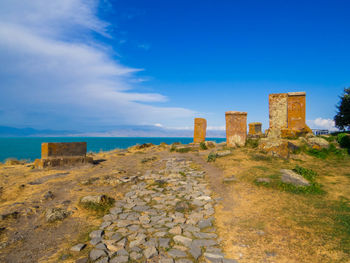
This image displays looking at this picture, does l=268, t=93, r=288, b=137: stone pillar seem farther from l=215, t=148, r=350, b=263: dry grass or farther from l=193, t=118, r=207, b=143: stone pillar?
l=215, t=148, r=350, b=263: dry grass

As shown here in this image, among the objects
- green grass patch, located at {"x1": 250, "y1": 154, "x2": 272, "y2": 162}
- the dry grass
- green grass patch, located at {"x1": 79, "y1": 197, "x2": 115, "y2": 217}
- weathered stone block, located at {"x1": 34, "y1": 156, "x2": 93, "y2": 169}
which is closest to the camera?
the dry grass

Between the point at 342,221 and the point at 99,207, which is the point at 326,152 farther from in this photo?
the point at 99,207

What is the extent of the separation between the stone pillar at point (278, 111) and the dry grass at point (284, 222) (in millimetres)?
7604

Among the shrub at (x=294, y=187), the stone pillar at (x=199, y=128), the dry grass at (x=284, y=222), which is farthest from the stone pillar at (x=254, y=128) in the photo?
the shrub at (x=294, y=187)

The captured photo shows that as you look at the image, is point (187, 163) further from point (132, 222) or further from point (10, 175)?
point (10, 175)

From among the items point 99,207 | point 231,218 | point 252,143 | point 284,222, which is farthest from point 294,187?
point 252,143

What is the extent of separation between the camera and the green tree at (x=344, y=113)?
75.9 feet

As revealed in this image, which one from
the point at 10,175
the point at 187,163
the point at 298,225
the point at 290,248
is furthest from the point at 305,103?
the point at 10,175

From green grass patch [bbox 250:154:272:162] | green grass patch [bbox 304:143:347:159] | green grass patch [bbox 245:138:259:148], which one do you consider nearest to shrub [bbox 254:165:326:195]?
green grass patch [bbox 250:154:272:162]

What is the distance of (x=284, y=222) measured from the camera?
4.48m

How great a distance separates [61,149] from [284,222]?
394 inches

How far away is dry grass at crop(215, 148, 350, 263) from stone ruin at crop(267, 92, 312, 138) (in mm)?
6545

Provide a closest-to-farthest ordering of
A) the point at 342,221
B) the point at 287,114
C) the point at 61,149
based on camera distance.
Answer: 1. the point at 342,221
2. the point at 61,149
3. the point at 287,114

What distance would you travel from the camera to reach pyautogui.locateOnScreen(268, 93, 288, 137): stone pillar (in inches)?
584
